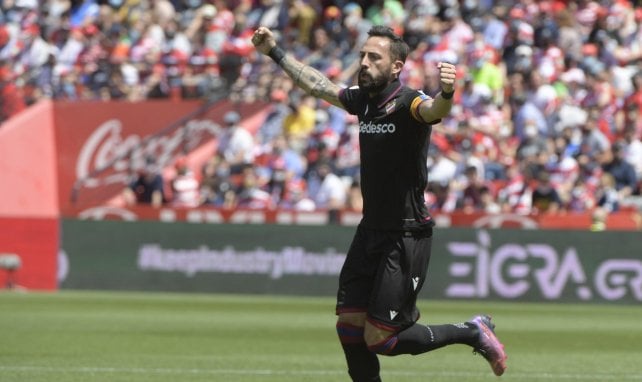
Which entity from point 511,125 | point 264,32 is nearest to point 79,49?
point 511,125

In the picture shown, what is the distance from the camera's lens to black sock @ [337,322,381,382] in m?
8.79

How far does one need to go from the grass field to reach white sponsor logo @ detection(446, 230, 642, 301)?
35cm

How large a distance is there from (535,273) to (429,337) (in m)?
13.9

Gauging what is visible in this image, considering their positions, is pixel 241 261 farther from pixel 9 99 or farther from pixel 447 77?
pixel 447 77

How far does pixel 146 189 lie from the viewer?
83.8ft

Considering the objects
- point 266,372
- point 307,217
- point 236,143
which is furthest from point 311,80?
point 236,143

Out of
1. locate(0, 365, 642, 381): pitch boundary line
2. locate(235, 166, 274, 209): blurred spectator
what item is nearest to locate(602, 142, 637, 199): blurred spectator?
locate(235, 166, 274, 209): blurred spectator

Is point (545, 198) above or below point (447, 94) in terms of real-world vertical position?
below

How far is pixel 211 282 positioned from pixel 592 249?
6.34 metres

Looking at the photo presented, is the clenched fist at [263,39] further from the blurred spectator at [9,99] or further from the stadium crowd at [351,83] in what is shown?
the blurred spectator at [9,99]

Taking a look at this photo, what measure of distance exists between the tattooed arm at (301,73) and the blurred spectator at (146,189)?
15786 mm

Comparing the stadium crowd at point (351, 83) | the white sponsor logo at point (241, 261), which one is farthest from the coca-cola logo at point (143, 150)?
the white sponsor logo at point (241, 261)

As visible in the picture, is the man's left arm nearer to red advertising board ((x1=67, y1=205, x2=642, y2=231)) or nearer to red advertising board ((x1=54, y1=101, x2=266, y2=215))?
red advertising board ((x1=67, y1=205, x2=642, y2=231))

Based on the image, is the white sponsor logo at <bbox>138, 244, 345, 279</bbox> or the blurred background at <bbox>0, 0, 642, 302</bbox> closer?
the blurred background at <bbox>0, 0, 642, 302</bbox>
